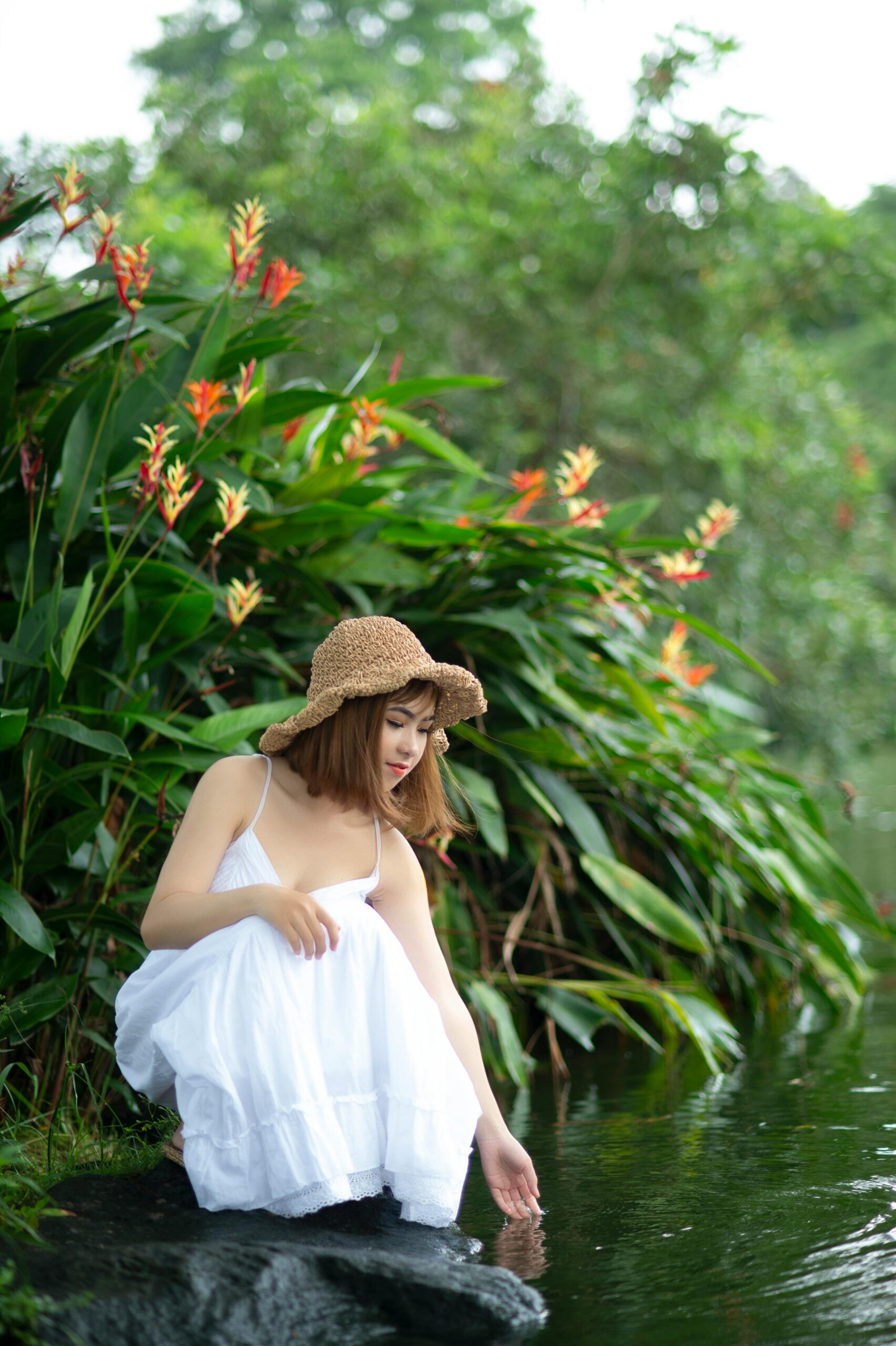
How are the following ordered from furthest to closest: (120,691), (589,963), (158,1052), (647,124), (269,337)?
(647,124) → (589,963) → (269,337) → (120,691) → (158,1052)

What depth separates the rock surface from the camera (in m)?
1.54

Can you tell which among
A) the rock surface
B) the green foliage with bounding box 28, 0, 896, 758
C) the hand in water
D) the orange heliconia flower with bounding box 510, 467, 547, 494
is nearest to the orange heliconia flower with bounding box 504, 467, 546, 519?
the orange heliconia flower with bounding box 510, 467, 547, 494

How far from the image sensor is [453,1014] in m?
2.23

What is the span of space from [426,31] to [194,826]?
22684mm

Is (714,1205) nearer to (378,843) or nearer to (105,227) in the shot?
(378,843)

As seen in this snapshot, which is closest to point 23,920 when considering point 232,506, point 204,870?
point 204,870

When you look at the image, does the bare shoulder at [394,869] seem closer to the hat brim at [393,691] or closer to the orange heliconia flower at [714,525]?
the hat brim at [393,691]

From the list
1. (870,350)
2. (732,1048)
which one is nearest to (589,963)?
(732,1048)

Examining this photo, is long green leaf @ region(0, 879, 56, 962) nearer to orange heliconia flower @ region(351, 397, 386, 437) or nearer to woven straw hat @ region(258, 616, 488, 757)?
woven straw hat @ region(258, 616, 488, 757)

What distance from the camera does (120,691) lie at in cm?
281

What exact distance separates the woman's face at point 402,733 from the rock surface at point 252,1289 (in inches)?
29.9

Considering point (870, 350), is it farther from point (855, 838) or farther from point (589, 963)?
point (589, 963)

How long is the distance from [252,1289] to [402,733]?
0.92 meters

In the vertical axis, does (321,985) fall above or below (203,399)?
below
